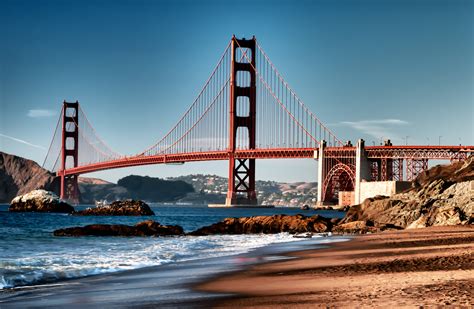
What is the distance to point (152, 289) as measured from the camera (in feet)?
44.4

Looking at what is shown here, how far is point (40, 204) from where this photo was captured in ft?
292

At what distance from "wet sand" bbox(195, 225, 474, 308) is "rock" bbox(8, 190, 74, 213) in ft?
236

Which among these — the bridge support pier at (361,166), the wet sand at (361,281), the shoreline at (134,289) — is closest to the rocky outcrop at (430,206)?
the wet sand at (361,281)

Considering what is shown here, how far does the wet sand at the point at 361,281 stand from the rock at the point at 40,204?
72.0m

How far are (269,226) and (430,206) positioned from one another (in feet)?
28.0

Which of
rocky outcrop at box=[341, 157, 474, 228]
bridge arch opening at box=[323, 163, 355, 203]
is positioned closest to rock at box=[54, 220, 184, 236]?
rocky outcrop at box=[341, 157, 474, 228]

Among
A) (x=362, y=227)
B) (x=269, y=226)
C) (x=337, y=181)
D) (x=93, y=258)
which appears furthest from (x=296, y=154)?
(x=93, y=258)

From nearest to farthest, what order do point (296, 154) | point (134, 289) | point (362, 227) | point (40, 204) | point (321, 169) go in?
point (134, 289) < point (362, 227) < point (40, 204) < point (296, 154) < point (321, 169)

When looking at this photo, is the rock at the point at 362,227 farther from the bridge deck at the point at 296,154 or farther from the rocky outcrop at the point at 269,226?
the bridge deck at the point at 296,154

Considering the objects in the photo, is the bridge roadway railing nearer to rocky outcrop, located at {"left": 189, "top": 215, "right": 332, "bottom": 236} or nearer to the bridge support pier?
the bridge support pier

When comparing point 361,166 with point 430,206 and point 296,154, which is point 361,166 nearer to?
point 296,154

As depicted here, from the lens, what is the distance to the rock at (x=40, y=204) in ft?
290

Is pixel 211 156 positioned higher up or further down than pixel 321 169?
higher up

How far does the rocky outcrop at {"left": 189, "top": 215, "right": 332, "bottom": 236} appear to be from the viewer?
39.0 meters
